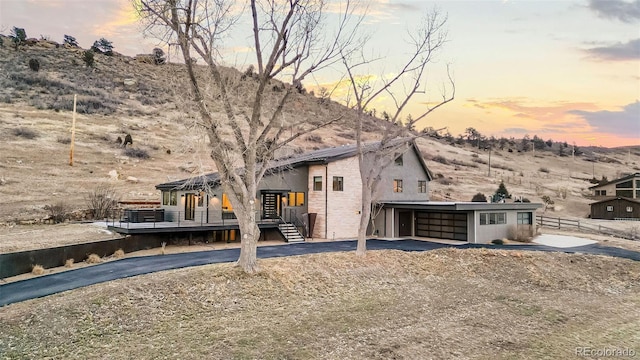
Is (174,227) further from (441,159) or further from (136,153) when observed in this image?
(441,159)

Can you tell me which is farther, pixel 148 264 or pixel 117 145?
pixel 117 145

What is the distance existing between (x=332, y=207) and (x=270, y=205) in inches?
171

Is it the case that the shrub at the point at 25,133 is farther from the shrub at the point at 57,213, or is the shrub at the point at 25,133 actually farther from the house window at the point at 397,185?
the house window at the point at 397,185

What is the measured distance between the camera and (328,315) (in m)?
10.3

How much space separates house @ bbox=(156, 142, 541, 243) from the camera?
26.9m

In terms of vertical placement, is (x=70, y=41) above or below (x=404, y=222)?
above

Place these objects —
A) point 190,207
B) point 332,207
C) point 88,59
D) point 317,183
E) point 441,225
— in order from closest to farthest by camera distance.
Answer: point 190,207
point 332,207
point 317,183
point 441,225
point 88,59

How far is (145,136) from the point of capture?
2013 inches

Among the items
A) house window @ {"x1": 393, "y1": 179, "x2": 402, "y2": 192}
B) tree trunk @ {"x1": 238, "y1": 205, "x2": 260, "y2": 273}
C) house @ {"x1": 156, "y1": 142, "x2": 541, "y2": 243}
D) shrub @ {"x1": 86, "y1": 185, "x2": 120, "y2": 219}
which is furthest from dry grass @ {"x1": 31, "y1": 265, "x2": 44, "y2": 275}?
house window @ {"x1": 393, "y1": 179, "x2": 402, "y2": 192}

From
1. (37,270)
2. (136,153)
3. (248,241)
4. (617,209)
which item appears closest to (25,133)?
(136,153)

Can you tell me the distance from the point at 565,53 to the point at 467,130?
9273 centimetres

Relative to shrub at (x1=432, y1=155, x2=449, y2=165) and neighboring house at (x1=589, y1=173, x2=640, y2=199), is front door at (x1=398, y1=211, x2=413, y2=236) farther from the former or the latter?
shrub at (x1=432, y1=155, x2=449, y2=165)

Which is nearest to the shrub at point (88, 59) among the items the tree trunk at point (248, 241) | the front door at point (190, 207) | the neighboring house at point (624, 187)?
the front door at point (190, 207)

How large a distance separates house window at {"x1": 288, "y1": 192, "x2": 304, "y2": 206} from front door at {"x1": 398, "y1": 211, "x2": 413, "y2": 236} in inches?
318
